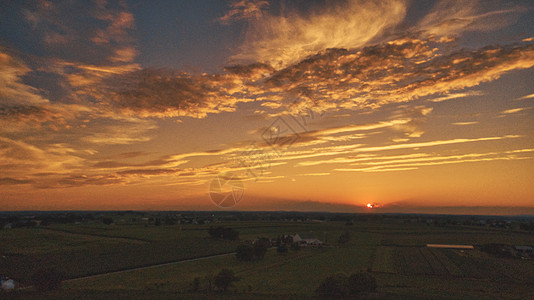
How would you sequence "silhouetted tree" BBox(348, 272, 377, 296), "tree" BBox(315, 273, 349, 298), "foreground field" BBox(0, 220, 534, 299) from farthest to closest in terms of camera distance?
1. "foreground field" BBox(0, 220, 534, 299)
2. "silhouetted tree" BBox(348, 272, 377, 296)
3. "tree" BBox(315, 273, 349, 298)

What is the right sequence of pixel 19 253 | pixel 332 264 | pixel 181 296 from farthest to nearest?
pixel 19 253
pixel 332 264
pixel 181 296

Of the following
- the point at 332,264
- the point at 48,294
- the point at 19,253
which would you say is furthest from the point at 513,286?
the point at 19,253

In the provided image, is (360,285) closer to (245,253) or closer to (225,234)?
(245,253)

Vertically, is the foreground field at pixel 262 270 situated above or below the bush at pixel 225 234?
below

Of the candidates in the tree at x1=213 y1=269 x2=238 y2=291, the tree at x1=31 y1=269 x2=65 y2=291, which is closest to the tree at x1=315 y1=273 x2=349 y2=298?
the tree at x1=213 y1=269 x2=238 y2=291

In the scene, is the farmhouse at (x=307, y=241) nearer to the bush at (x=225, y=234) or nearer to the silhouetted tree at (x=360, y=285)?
the bush at (x=225, y=234)

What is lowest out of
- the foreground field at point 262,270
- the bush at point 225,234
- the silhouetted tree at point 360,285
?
the foreground field at point 262,270

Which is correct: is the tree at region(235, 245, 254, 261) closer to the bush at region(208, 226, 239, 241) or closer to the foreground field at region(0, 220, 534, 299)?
the foreground field at region(0, 220, 534, 299)

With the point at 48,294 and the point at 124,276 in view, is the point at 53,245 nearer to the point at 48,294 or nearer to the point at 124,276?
the point at 124,276

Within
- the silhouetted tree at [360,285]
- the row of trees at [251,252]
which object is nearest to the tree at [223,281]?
the silhouetted tree at [360,285]
